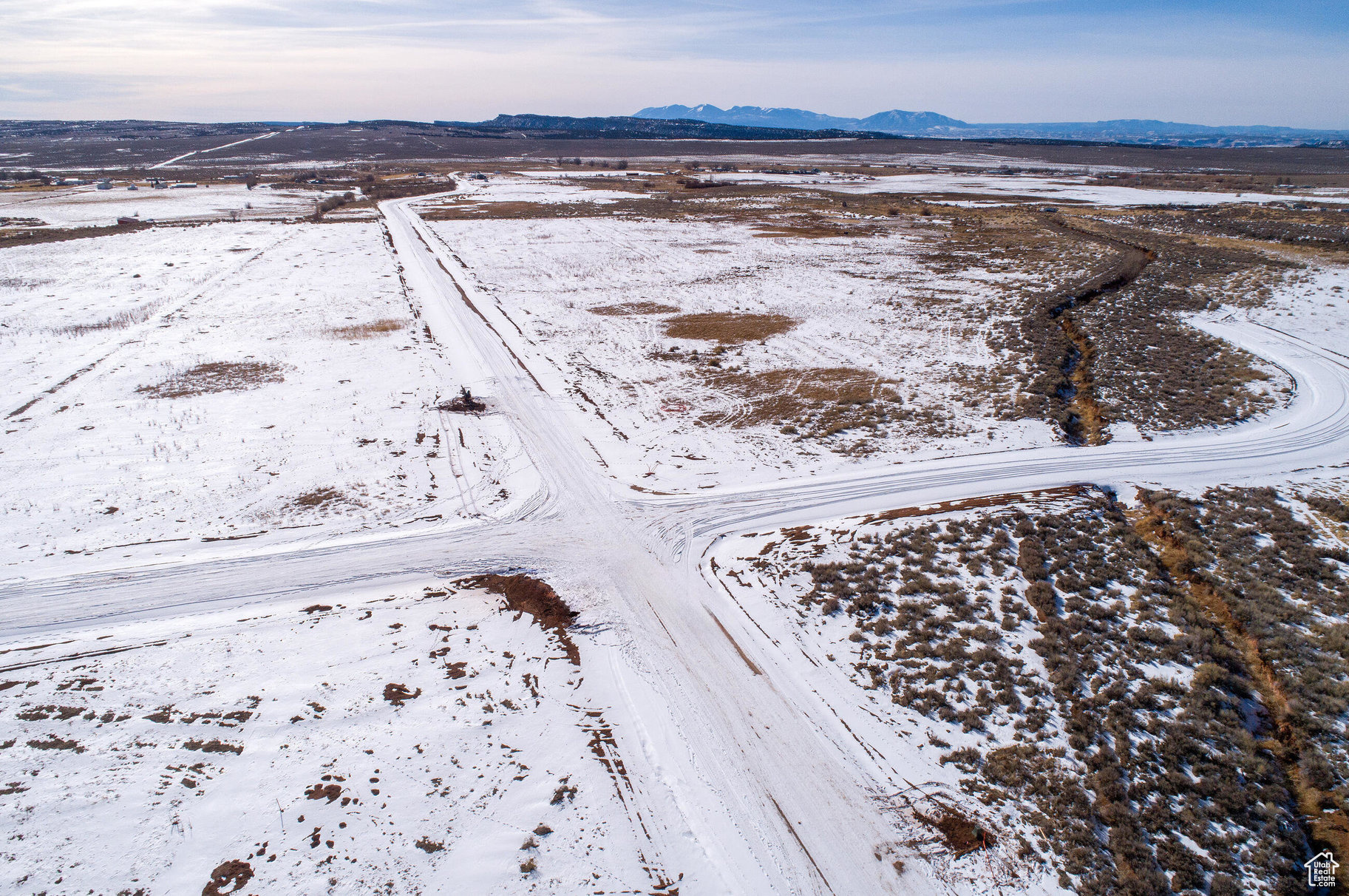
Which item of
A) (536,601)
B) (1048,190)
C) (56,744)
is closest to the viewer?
(56,744)

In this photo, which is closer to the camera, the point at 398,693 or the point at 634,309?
the point at 398,693

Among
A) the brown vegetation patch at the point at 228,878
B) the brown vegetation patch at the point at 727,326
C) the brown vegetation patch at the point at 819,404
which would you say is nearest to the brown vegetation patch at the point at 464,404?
the brown vegetation patch at the point at 819,404

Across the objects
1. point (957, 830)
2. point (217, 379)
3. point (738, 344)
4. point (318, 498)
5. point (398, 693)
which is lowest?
point (957, 830)

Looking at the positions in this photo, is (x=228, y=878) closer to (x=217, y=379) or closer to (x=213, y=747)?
(x=213, y=747)

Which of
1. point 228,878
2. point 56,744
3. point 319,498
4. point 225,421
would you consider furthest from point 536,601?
point 225,421

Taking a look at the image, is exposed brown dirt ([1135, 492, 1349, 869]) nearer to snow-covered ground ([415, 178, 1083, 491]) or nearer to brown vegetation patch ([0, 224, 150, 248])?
snow-covered ground ([415, 178, 1083, 491])

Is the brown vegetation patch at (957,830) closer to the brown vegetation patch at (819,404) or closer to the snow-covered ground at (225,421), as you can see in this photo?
the brown vegetation patch at (819,404)

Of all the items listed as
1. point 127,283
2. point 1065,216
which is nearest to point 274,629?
point 127,283

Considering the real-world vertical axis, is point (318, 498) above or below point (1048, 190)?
below
